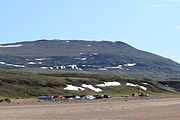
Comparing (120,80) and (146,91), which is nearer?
(146,91)

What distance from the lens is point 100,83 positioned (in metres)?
134

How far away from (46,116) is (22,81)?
2495 inches

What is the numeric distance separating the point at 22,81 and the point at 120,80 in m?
49.3

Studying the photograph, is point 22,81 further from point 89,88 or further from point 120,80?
point 120,80

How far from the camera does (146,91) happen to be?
437 ft

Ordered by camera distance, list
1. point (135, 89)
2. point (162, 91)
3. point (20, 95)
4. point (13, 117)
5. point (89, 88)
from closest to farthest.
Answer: point (13, 117), point (20, 95), point (89, 88), point (135, 89), point (162, 91)

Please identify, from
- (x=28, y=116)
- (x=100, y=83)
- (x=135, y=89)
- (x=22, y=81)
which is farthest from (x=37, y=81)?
(x=28, y=116)

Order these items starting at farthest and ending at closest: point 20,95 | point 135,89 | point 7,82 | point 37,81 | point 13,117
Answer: point 135,89 < point 37,81 < point 7,82 < point 20,95 < point 13,117

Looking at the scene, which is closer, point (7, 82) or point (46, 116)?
point (46, 116)

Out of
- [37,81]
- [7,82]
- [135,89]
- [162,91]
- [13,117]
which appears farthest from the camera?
[162,91]

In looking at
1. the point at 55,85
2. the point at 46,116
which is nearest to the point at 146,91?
the point at 55,85

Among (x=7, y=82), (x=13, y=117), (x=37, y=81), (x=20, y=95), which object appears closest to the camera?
(x=13, y=117)

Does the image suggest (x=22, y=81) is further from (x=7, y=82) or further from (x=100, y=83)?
(x=100, y=83)

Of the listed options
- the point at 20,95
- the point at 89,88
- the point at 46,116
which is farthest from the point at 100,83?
the point at 46,116
